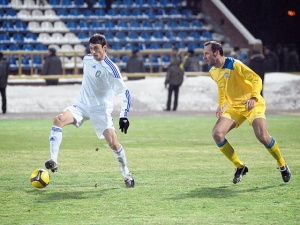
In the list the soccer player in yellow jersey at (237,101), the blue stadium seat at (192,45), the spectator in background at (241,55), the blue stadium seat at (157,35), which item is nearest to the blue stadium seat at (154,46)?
the blue stadium seat at (157,35)

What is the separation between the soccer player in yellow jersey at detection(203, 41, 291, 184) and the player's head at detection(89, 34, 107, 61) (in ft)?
4.42

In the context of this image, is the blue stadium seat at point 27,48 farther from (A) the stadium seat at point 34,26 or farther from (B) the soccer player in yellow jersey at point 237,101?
(B) the soccer player in yellow jersey at point 237,101

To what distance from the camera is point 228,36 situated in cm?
3969

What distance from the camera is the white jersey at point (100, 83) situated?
11930 mm

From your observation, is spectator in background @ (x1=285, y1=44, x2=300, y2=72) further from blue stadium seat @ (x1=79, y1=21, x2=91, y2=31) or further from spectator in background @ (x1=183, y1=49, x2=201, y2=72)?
blue stadium seat @ (x1=79, y1=21, x2=91, y2=31)

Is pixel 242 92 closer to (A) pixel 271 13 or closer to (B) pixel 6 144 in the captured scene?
(B) pixel 6 144

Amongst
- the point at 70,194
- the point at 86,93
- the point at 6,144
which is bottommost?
the point at 6,144

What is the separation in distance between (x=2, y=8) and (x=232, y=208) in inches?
1132

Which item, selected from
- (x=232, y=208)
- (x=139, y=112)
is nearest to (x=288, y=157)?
(x=232, y=208)

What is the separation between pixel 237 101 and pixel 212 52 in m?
0.81

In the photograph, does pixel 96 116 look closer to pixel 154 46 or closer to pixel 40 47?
pixel 40 47

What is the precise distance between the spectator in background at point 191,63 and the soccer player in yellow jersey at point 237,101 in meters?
20.7

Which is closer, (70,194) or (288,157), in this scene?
(70,194)

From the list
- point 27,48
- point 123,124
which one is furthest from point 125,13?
point 123,124
